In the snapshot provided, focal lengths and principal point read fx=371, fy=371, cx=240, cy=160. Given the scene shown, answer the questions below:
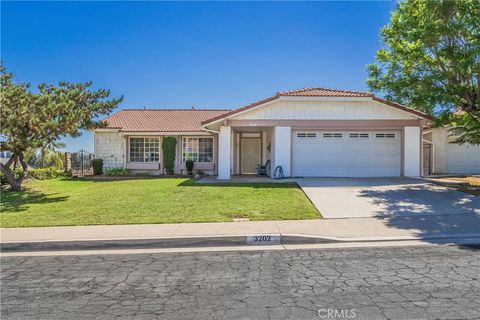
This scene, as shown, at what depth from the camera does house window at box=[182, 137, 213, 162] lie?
24328 mm

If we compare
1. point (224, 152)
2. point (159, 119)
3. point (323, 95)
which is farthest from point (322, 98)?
point (159, 119)

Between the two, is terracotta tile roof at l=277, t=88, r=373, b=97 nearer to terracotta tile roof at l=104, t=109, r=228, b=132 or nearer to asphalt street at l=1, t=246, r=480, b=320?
terracotta tile roof at l=104, t=109, r=228, b=132

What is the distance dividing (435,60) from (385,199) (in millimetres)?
6149

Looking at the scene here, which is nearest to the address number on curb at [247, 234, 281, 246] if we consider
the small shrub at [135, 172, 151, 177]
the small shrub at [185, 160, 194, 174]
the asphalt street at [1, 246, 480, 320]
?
the asphalt street at [1, 246, 480, 320]

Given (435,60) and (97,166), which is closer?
(435,60)

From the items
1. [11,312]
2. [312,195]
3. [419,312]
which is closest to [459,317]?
[419,312]

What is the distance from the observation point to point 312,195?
42.9 feet

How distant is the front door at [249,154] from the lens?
23.9 metres

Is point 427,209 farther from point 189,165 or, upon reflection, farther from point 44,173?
point 44,173

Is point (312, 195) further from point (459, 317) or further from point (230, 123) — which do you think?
point (459, 317)

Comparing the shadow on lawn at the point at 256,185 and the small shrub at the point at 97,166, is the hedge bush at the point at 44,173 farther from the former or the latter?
the shadow on lawn at the point at 256,185

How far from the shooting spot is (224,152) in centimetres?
1844

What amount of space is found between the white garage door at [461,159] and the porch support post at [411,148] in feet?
20.0

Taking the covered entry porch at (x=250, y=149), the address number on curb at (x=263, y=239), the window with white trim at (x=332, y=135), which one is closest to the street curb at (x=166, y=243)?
the address number on curb at (x=263, y=239)
